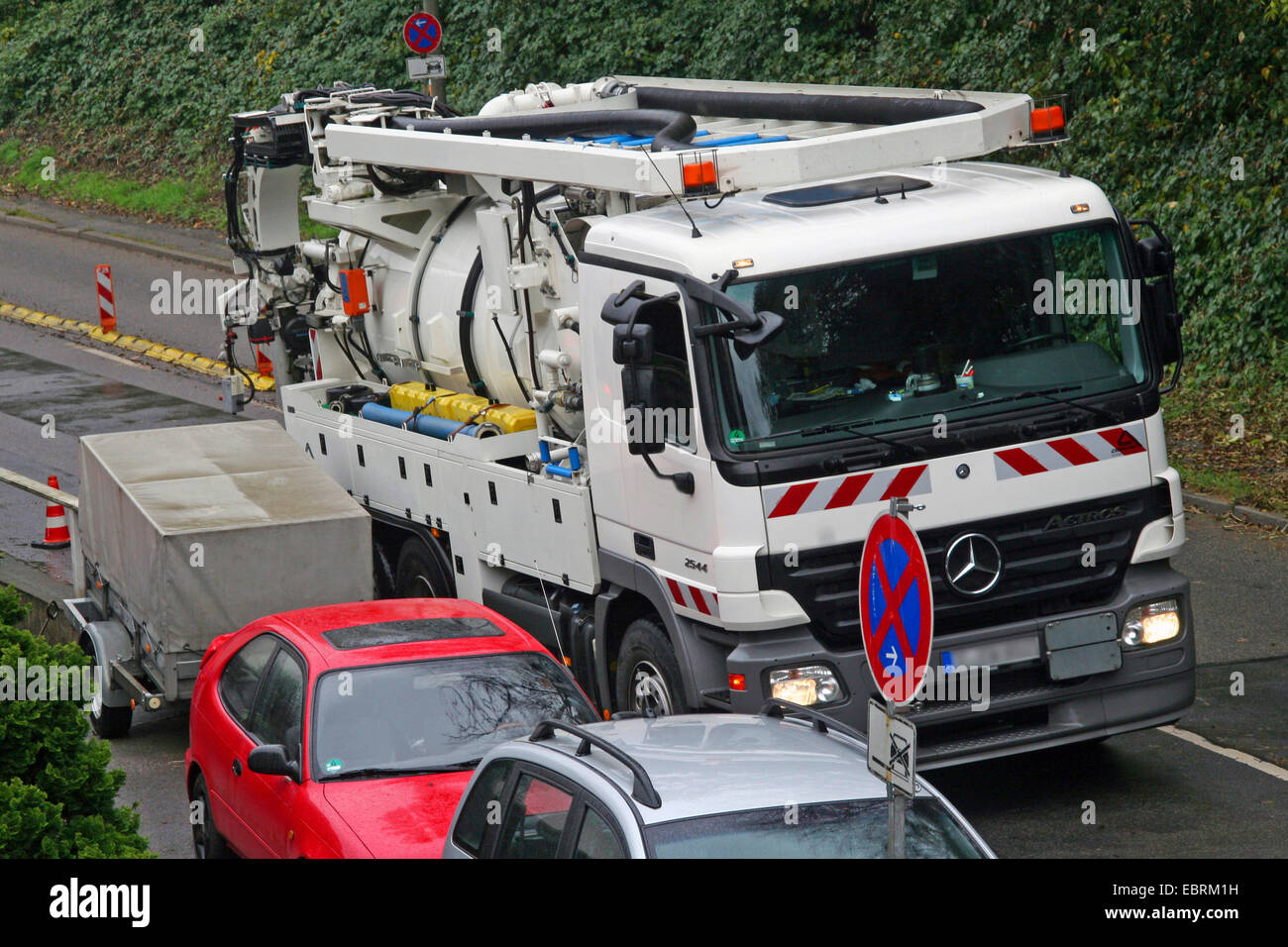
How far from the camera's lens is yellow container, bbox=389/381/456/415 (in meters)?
11.7

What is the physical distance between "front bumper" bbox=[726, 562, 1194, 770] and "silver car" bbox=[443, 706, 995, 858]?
6.21 ft

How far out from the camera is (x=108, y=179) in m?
31.5

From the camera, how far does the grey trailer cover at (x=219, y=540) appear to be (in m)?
10.2

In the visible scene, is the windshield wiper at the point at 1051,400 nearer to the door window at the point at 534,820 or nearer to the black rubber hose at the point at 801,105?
the black rubber hose at the point at 801,105

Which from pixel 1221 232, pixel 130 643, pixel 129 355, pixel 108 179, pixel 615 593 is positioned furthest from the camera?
pixel 108 179

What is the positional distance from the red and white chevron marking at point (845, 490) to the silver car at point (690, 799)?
1.94 meters

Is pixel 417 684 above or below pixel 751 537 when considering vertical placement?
below

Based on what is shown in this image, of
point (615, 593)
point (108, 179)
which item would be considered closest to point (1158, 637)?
point (615, 593)

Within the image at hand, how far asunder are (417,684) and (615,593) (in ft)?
5.63

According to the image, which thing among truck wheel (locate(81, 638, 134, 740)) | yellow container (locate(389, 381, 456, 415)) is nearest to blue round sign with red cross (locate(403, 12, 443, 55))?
yellow container (locate(389, 381, 456, 415))

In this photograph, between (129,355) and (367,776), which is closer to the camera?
(367,776)

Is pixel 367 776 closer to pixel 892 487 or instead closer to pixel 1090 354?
pixel 892 487
